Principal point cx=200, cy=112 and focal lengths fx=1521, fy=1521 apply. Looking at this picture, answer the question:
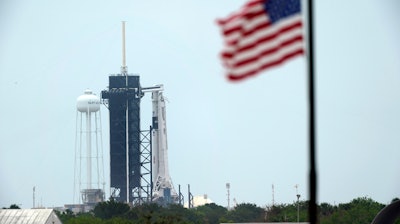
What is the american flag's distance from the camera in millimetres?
28219

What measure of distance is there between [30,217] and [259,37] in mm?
151441

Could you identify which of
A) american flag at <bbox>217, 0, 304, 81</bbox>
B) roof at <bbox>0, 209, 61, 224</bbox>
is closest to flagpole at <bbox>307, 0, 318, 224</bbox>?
american flag at <bbox>217, 0, 304, 81</bbox>

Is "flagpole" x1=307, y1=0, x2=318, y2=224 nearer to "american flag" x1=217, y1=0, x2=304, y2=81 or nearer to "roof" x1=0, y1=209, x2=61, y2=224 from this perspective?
"american flag" x1=217, y1=0, x2=304, y2=81

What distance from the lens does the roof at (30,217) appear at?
17450 cm

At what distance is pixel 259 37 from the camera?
2839cm

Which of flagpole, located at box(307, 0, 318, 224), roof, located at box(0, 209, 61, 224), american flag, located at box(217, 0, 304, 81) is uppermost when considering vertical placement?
roof, located at box(0, 209, 61, 224)

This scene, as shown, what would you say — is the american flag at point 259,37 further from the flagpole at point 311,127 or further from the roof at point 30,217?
the roof at point 30,217

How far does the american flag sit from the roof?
145482 mm

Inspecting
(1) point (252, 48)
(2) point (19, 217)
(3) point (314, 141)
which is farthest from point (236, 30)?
(2) point (19, 217)

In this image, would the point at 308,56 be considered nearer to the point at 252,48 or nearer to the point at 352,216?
the point at 252,48

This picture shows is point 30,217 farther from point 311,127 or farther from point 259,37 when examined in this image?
point 311,127

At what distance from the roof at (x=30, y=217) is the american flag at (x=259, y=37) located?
477 feet

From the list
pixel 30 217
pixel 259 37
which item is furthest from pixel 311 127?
pixel 30 217

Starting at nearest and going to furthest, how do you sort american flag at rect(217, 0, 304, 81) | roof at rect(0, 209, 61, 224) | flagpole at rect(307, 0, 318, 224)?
flagpole at rect(307, 0, 318, 224) → american flag at rect(217, 0, 304, 81) → roof at rect(0, 209, 61, 224)
